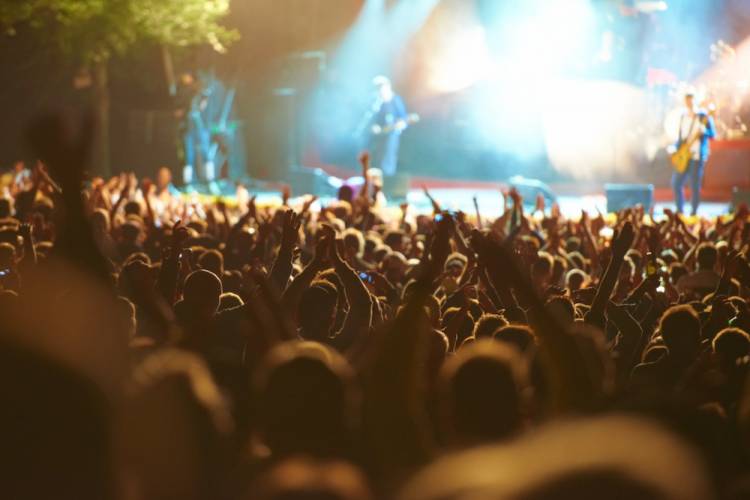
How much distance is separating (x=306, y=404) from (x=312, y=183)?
56.1ft

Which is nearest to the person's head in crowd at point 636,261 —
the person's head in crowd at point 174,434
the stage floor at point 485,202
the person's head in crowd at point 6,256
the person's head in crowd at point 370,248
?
the person's head in crowd at point 370,248

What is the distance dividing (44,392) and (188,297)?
1.85 metres

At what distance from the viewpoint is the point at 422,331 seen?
7.88 feet

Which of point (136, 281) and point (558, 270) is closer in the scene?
point (136, 281)

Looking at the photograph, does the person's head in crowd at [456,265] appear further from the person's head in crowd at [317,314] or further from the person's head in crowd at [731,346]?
the person's head in crowd at [731,346]

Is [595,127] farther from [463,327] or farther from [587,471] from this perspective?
[587,471]

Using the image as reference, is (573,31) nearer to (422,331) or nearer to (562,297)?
(562,297)

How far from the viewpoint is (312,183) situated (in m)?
19.1

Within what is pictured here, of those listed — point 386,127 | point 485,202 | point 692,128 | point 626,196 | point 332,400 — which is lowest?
point 485,202

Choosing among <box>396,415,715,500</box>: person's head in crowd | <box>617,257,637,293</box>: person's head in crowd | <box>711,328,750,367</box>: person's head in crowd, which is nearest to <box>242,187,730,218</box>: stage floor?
<box>617,257,637,293</box>: person's head in crowd

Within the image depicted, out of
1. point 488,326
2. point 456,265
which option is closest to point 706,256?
point 456,265

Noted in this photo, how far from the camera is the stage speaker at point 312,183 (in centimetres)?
1906

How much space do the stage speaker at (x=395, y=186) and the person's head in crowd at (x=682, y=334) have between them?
1451cm

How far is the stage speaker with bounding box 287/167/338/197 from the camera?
19062 mm
